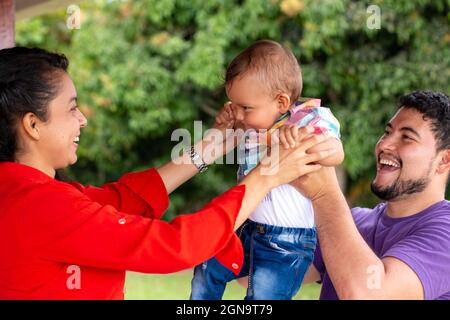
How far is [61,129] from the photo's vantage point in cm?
184

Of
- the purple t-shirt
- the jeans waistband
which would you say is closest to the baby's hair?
the jeans waistband

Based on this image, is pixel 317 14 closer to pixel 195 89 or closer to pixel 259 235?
pixel 195 89

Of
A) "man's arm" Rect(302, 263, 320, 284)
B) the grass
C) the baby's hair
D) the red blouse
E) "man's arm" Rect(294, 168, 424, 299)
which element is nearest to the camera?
the red blouse

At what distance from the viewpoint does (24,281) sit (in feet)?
5.69

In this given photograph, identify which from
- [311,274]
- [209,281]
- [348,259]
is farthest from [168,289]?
[348,259]

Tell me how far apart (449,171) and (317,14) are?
18.6 ft

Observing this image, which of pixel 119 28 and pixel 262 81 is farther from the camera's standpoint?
pixel 119 28

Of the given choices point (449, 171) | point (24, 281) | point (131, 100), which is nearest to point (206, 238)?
point (24, 281)

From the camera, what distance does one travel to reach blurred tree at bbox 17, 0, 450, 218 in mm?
7832

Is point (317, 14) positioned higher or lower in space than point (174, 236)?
higher

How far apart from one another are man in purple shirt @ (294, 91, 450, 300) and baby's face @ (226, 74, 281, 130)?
23cm

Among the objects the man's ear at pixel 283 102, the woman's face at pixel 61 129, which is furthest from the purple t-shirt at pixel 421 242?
the woman's face at pixel 61 129

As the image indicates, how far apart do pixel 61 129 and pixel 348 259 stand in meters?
0.83

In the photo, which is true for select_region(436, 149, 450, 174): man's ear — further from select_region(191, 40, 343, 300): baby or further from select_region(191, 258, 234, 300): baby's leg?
select_region(191, 258, 234, 300): baby's leg
